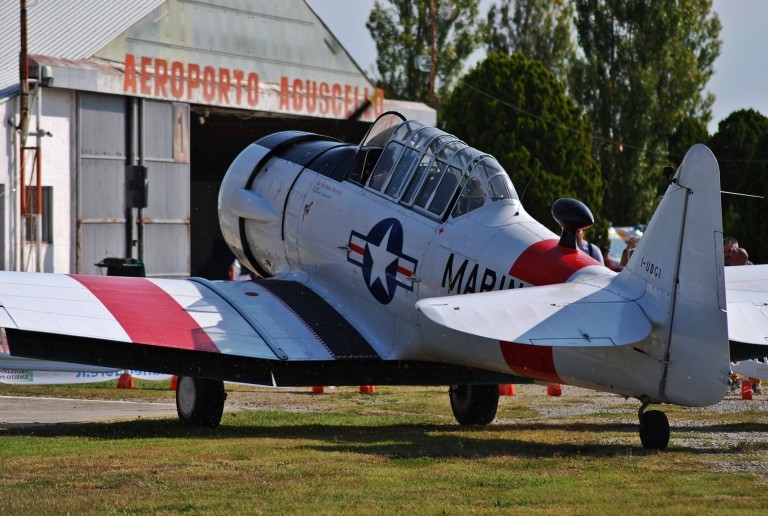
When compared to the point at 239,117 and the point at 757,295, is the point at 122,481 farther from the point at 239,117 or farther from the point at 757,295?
the point at 239,117

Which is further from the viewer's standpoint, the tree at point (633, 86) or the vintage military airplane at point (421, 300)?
the tree at point (633, 86)

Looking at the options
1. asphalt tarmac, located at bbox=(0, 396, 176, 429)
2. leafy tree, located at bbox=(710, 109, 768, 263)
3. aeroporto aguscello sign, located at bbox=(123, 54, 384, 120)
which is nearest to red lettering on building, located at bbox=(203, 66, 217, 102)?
aeroporto aguscello sign, located at bbox=(123, 54, 384, 120)

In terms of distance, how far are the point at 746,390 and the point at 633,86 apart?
41.4 m

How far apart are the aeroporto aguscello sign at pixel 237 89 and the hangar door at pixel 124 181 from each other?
1.29ft

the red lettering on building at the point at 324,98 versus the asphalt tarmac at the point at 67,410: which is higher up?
the red lettering on building at the point at 324,98

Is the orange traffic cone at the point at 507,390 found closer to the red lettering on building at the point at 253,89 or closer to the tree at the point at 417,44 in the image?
the red lettering on building at the point at 253,89

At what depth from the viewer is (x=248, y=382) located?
988 centimetres

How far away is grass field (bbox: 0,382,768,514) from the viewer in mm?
6480

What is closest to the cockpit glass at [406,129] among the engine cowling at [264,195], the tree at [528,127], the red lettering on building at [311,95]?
the engine cowling at [264,195]

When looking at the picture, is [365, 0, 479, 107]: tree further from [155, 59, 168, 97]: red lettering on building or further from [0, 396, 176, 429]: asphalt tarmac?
[0, 396, 176, 429]: asphalt tarmac

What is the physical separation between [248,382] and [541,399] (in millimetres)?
4323

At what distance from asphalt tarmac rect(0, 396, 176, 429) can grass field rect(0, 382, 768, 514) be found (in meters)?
0.57

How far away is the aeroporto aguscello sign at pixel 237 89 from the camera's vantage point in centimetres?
2580

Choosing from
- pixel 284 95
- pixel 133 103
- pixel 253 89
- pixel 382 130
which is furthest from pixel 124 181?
pixel 382 130
